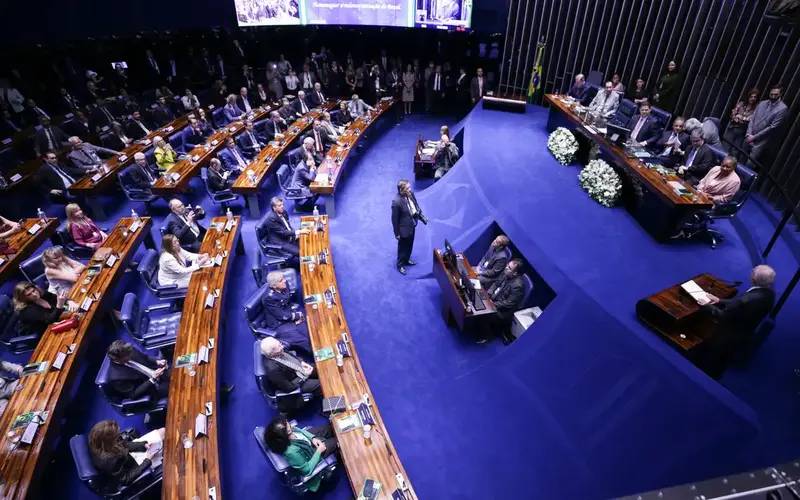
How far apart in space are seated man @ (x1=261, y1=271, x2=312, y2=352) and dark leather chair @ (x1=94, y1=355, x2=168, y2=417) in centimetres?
143

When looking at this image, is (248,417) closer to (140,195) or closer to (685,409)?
(685,409)

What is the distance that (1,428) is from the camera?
3.98 metres

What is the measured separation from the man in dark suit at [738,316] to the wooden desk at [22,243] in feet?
30.0

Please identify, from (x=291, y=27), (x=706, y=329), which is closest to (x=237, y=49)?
(x=291, y=27)

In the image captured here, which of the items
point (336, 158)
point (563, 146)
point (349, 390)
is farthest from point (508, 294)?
point (336, 158)

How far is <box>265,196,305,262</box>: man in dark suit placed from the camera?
6.93m

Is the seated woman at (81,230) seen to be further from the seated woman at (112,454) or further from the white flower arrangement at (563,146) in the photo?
the white flower arrangement at (563,146)

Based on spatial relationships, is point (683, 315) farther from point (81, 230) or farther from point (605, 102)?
point (81, 230)

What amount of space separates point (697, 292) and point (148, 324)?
679 centimetres

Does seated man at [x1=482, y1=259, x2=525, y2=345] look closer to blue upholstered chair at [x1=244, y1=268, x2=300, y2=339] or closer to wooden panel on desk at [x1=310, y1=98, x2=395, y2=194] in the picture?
blue upholstered chair at [x1=244, y1=268, x2=300, y2=339]

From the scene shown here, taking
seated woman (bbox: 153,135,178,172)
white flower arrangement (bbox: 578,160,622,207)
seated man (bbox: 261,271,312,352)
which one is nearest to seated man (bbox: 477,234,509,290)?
white flower arrangement (bbox: 578,160,622,207)

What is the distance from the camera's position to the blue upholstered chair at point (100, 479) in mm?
3531

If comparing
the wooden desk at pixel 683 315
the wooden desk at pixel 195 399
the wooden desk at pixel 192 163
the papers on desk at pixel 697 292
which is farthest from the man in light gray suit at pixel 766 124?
the wooden desk at pixel 192 163

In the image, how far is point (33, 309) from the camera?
4973 millimetres
